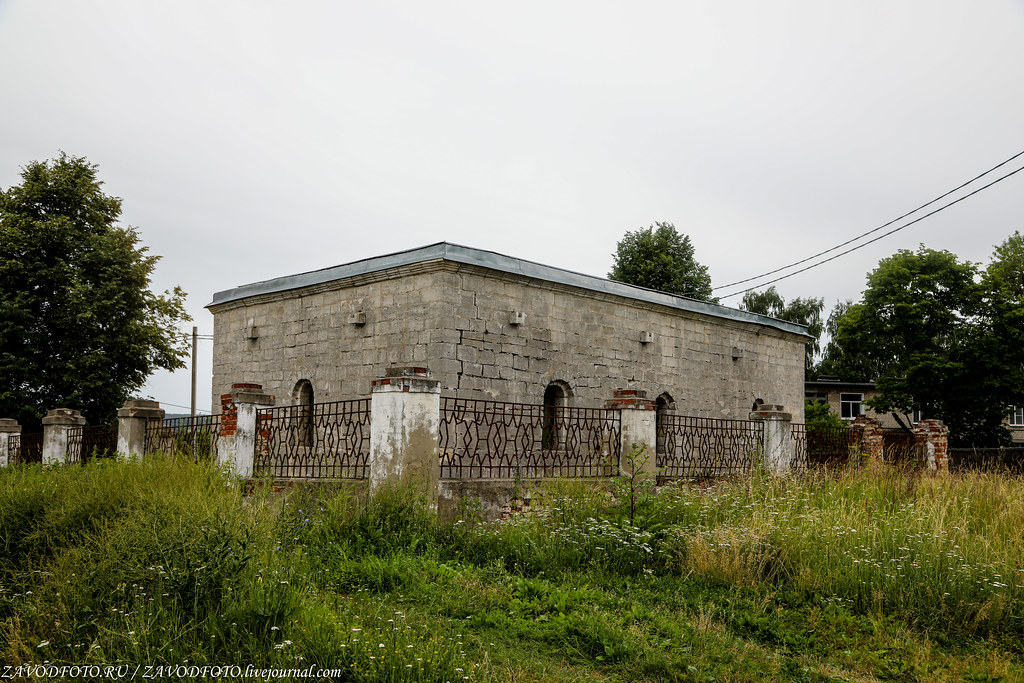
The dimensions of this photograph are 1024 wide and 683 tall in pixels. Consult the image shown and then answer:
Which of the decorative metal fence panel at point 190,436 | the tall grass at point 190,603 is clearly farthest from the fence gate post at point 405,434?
the decorative metal fence panel at point 190,436

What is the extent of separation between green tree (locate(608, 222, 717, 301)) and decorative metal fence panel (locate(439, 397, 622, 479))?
18585mm

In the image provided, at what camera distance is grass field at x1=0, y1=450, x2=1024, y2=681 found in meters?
4.71

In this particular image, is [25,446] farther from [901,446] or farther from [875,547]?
[901,446]

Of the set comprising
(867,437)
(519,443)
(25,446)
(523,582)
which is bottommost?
(523,582)

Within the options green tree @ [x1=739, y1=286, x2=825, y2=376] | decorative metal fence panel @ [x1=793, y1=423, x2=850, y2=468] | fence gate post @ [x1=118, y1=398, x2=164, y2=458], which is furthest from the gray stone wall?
green tree @ [x1=739, y1=286, x2=825, y2=376]

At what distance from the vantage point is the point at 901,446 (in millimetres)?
15023

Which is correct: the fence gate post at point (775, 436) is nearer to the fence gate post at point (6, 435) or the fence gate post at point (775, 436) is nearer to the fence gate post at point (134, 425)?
the fence gate post at point (134, 425)

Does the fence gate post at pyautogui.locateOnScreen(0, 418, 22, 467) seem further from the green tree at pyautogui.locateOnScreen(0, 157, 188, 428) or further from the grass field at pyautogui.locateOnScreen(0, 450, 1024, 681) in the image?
the grass field at pyautogui.locateOnScreen(0, 450, 1024, 681)

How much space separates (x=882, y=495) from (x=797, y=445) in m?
4.77

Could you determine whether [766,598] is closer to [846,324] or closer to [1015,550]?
[1015,550]

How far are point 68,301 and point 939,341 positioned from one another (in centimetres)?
3065

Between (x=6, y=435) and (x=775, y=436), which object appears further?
(x=6, y=435)

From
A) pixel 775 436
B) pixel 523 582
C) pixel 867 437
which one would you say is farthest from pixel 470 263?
pixel 867 437

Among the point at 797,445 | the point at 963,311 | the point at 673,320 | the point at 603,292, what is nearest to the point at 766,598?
the point at 797,445
